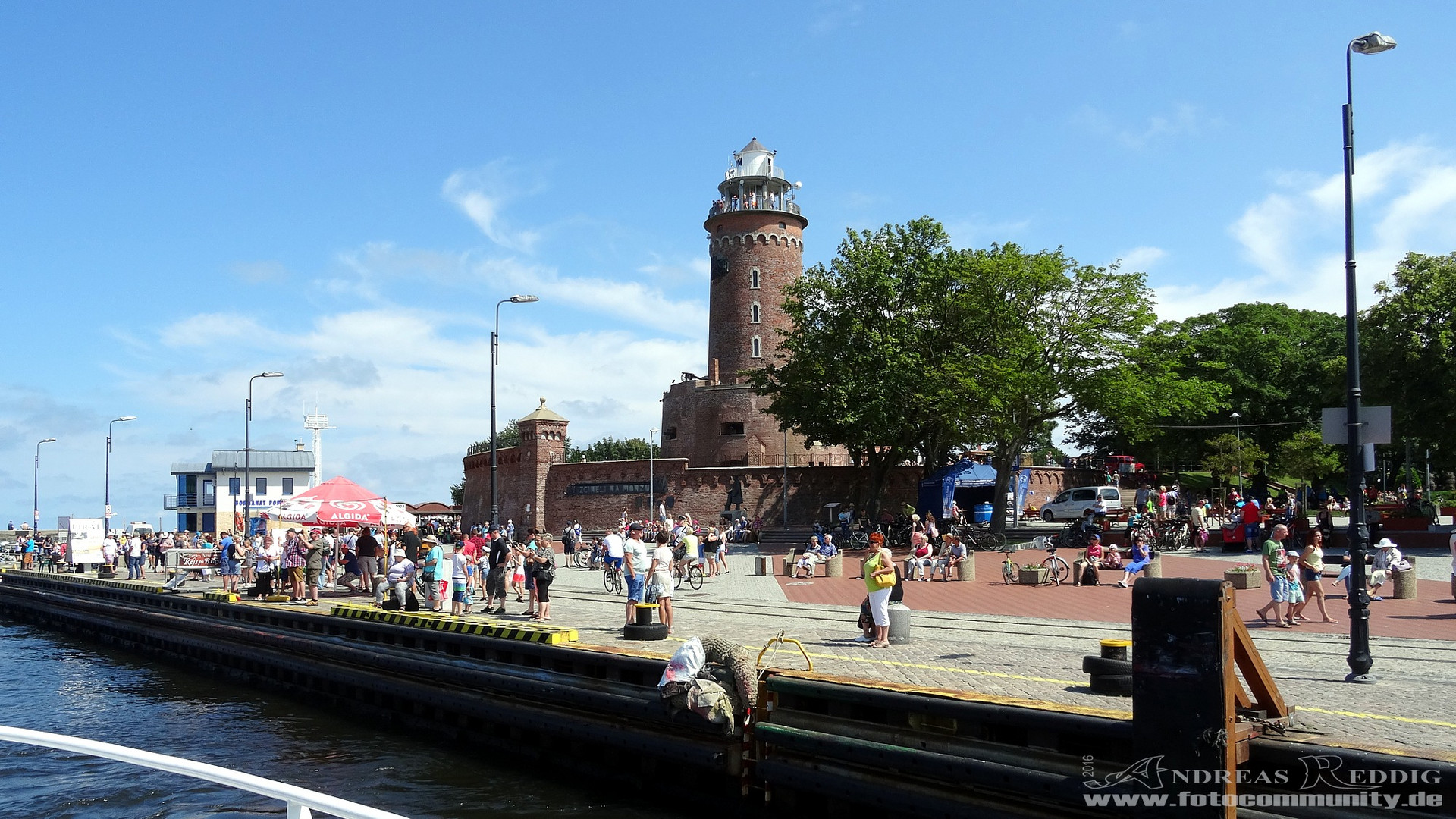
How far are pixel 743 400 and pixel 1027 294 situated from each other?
2223 cm

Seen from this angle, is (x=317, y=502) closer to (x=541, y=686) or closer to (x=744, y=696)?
(x=541, y=686)

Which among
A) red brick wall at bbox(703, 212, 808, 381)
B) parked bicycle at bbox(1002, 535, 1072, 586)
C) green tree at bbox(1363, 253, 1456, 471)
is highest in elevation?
red brick wall at bbox(703, 212, 808, 381)

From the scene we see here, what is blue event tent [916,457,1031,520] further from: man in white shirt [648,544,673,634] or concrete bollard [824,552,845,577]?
man in white shirt [648,544,673,634]

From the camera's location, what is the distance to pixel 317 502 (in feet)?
88.1

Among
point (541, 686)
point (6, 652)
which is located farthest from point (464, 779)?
point (6, 652)

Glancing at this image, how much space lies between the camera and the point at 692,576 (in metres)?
26.3

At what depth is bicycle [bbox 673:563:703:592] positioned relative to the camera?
85.8 ft

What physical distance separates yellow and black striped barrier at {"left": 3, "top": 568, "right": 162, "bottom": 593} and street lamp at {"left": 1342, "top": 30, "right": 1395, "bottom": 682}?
27763 millimetres

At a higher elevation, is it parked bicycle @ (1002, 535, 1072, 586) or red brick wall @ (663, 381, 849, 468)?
red brick wall @ (663, 381, 849, 468)

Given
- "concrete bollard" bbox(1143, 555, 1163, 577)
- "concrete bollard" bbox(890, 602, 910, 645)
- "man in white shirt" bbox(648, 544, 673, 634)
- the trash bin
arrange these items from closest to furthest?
"concrete bollard" bbox(890, 602, 910, 645) < "man in white shirt" bbox(648, 544, 673, 634) < the trash bin < "concrete bollard" bbox(1143, 555, 1163, 577)

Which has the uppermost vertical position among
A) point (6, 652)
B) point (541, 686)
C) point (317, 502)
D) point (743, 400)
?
point (743, 400)

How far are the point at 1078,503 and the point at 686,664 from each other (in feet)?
134

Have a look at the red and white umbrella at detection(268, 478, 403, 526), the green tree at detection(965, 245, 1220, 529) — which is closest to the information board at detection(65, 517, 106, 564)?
the red and white umbrella at detection(268, 478, 403, 526)

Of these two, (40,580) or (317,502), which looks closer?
(317,502)
